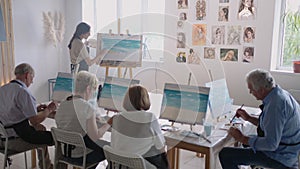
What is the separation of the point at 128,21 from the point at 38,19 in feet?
5.04

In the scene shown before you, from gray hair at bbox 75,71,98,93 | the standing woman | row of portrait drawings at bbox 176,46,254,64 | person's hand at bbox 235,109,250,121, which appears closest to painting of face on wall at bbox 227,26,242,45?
row of portrait drawings at bbox 176,46,254,64

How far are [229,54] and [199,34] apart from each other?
554mm

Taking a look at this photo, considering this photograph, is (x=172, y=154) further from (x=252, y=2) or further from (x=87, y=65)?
(x=252, y=2)

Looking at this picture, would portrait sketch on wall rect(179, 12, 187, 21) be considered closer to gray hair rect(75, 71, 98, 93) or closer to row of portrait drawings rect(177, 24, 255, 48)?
row of portrait drawings rect(177, 24, 255, 48)

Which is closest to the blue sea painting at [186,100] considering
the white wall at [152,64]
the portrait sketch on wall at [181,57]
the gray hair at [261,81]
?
the gray hair at [261,81]

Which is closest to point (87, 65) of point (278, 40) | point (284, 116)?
point (278, 40)

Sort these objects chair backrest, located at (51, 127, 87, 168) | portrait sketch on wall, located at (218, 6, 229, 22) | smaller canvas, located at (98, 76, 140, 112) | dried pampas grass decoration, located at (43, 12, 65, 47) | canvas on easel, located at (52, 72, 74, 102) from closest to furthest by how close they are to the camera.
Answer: chair backrest, located at (51, 127, 87, 168) → smaller canvas, located at (98, 76, 140, 112) → canvas on easel, located at (52, 72, 74, 102) → portrait sketch on wall, located at (218, 6, 229, 22) → dried pampas grass decoration, located at (43, 12, 65, 47)

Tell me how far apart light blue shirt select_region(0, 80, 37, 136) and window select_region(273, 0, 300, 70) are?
3.21m

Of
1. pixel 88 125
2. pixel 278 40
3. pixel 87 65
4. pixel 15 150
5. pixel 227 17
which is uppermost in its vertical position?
pixel 227 17

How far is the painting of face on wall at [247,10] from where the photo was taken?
14.4 feet

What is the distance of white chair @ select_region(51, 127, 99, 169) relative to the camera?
2335mm

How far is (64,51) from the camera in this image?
20.7ft

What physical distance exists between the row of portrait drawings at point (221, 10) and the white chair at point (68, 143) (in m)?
3.01

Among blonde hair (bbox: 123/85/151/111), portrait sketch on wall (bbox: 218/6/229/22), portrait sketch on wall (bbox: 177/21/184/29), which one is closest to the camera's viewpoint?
blonde hair (bbox: 123/85/151/111)
